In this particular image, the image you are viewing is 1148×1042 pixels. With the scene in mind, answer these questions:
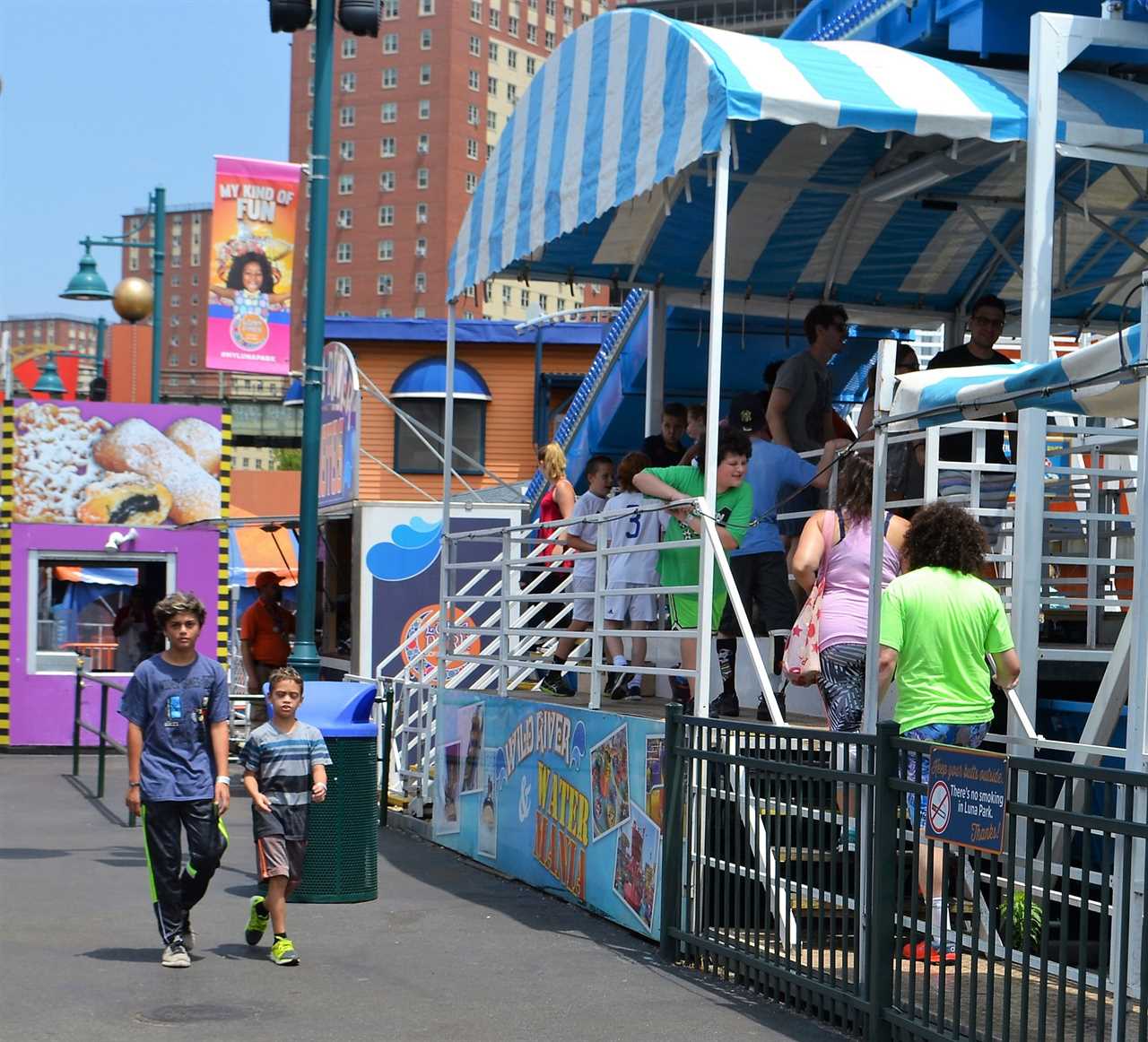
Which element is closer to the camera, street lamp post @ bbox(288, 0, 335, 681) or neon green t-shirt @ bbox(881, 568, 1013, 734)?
neon green t-shirt @ bbox(881, 568, 1013, 734)

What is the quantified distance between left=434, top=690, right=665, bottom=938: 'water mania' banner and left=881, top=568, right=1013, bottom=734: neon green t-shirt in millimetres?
1803

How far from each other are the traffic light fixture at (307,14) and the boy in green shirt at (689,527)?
164 inches

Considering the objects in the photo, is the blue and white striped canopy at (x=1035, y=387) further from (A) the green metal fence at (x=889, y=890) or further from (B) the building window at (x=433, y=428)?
(B) the building window at (x=433, y=428)

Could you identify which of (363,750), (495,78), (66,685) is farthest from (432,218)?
(363,750)

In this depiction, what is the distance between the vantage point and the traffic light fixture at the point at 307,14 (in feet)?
38.9

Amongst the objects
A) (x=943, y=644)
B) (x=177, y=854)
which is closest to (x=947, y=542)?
(x=943, y=644)

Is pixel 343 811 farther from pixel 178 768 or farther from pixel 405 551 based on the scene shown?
pixel 405 551

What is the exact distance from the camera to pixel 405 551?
21.2 metres

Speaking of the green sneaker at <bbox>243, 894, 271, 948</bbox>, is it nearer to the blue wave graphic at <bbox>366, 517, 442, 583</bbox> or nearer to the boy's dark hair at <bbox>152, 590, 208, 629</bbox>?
the boy's dark hair at <bbox>152, 590, 208, 629</bbox>

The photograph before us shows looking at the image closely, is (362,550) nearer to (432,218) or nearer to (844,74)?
(844,74)

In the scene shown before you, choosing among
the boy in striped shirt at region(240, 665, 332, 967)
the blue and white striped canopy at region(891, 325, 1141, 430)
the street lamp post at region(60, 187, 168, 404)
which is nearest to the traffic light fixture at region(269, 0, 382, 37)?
the boy in striped shirt at region(240, 665, 332, 967)

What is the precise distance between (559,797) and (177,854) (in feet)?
9.49

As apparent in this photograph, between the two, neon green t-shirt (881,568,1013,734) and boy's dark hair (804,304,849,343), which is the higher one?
boy's dark hair (804,304,849,343)

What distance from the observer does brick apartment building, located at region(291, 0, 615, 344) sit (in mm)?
124375
